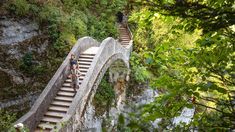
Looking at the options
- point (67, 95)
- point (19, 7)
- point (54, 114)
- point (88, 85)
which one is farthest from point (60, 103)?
point (19, 7)

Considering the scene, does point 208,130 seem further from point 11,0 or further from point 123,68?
point 123,68

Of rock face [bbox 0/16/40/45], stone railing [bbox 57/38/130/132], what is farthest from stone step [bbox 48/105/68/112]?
rock face [bbox 0/16/40/45]

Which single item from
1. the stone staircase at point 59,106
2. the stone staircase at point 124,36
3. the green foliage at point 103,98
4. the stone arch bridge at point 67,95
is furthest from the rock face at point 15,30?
the stone staircase at point 124,36

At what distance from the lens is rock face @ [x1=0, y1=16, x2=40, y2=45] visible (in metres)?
16.9

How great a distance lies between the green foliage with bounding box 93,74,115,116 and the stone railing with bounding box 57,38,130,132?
2.90m

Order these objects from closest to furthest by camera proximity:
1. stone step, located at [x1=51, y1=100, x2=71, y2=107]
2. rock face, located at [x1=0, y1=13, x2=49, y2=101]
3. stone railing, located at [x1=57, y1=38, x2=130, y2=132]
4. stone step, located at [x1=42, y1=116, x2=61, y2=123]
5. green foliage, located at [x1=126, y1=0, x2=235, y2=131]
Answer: green foliage, located at [x1=126, y1=0, x2=235, y2=131] < stone railing, located at [x1=57, y1=38, x2=130, y2=132] < stone step, located at [x1=42, y1=116, x2=61, y2=123] < stone step, located at [x1=51, y1=100, x2=71, y2=107] < rock face, located at [x1=0, y1=13, x2=49, y2=101]

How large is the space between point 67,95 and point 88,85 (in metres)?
1.05

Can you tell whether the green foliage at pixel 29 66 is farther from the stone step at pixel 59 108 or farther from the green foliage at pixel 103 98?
the green foliage at pixel 103 98

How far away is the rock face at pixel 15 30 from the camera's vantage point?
16.9 metres

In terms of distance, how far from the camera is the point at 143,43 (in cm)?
2928

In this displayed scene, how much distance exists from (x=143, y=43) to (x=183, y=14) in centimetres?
2534

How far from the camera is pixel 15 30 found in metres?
17.4

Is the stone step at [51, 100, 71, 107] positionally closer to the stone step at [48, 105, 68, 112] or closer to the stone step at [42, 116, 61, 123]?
the stone step at [48, 105, 68, 112]

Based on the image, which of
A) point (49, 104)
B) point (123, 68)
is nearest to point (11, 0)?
point (49, 104)
